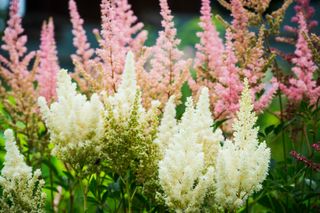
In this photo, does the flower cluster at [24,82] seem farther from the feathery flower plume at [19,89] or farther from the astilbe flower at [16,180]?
the astilbe flower at [16,180]

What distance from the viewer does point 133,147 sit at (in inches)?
97.1

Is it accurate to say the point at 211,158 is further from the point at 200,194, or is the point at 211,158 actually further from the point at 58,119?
the point at 58,119

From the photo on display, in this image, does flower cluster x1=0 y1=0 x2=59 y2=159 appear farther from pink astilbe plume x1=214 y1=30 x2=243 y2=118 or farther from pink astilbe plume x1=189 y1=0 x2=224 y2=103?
pink astilbe plume x1=214 y1=30 x2=243 y2=118

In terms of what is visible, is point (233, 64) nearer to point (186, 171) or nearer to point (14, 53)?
point (186, 171)

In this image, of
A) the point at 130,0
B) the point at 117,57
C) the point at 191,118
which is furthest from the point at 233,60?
the point at 130,0

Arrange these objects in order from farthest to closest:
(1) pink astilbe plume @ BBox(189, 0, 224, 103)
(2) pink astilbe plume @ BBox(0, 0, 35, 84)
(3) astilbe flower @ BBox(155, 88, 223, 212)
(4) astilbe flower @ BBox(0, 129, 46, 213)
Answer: (2) pink astilbe plume @ BBox(0, 0, 35, 84), (1) pink astilbe plume @ BBox(189, 0, 224, 103), (4) astilbe flower @ BBox(0, 129, 46, 213), (3) astilbe flower @ BBox(155, 88, 223, 212)

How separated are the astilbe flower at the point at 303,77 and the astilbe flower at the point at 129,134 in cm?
107

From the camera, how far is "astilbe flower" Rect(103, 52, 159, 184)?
97.5 inches

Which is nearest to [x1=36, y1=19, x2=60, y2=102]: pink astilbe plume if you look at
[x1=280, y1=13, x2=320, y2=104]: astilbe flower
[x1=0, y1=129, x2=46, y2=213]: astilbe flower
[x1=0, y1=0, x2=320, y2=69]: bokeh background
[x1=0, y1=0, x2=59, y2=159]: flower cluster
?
[x1=0, y1=0, x2=59, y2=159]: flower cluster

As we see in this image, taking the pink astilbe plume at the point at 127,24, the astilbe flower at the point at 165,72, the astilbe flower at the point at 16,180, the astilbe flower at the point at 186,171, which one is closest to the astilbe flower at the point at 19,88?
the pink astilbe plume at the point at 127,24

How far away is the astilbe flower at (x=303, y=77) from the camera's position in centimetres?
327

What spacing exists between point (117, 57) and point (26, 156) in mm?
1077

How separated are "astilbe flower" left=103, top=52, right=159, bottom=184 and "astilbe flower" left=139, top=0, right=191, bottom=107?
553 mm

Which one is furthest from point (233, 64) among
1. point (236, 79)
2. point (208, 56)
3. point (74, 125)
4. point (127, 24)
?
point (74, 125)
